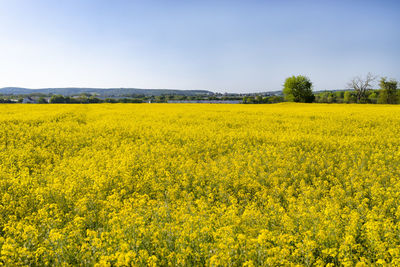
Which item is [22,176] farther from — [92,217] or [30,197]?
[92,217]

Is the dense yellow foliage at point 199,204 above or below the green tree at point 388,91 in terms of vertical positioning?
below

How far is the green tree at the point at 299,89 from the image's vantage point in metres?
61.2

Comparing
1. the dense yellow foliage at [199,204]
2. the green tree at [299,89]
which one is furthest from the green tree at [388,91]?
the dense yellow foliage at [199,204]

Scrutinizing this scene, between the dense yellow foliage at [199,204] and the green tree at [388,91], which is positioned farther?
the green tree at [388,91]

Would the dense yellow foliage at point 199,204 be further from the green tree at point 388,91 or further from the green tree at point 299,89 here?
the green tree at point 388,91

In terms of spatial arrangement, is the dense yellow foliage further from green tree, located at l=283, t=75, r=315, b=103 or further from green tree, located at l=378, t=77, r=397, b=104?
green tree, located at l=378, t=77, r=397, b=104

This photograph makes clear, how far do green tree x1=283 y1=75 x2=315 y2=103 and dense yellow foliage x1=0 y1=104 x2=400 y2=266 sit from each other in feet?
176

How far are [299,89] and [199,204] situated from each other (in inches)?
2549

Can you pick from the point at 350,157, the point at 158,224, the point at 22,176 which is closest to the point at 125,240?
the point at 158,224

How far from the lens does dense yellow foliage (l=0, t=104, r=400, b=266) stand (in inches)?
125

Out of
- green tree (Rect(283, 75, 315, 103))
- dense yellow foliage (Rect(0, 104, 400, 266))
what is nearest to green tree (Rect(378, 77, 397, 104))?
green tree (Rect(283, 75, 315, 103))

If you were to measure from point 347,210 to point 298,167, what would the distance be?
2793 mm

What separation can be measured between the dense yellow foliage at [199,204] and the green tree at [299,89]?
176ft

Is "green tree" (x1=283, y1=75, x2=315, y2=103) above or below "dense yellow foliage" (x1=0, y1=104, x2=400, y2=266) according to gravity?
above
